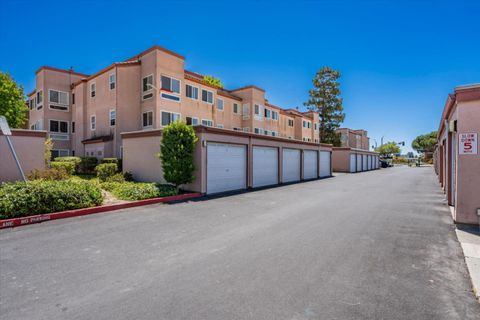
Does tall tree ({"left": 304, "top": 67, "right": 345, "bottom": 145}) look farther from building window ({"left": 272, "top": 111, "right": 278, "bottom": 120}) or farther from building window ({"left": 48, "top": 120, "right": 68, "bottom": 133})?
building window ({"left": 48, "top": 120, "right": 68, "bottom": 133})

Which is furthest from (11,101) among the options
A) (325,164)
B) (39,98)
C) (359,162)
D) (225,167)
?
(359,162)

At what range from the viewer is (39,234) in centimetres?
685

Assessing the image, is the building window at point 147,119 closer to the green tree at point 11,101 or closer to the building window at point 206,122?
the building window at point 206,122

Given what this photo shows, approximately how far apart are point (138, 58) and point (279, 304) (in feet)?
80.3

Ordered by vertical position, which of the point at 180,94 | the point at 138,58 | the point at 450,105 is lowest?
the point at 450,105

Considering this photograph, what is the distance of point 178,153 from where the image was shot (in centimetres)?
1294

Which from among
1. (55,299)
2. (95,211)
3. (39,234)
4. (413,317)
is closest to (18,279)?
(55,299)

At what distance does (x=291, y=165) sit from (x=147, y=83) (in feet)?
46.6

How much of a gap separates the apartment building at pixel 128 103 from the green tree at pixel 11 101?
1490 millimetres

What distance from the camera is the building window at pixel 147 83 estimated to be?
21.6 m

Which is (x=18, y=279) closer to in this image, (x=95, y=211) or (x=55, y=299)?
(x=55, y=299)

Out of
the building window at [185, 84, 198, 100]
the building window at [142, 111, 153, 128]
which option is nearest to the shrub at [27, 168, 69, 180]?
the building window at [142, 111, 153, 128]

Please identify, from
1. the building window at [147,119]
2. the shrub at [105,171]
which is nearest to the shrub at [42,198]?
the shrub at [105,171]

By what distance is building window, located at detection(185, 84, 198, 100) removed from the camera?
79.3 feet
